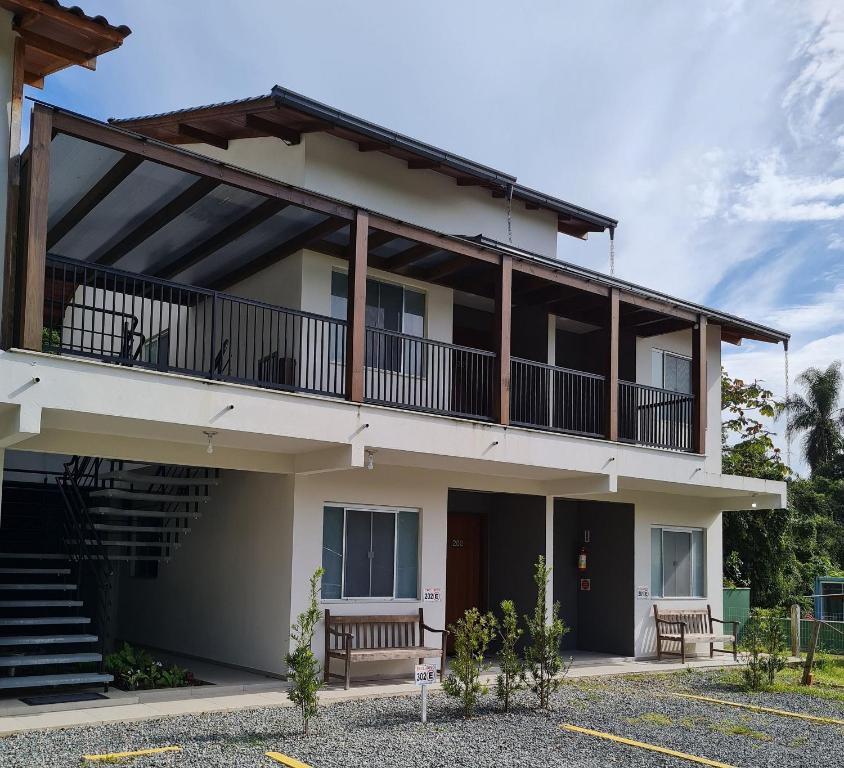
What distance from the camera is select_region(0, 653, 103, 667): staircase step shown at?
10.7 meters

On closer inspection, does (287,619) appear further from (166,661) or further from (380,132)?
(380,132)

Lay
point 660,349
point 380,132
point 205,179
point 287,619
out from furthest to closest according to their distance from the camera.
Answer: point 660,349 < point 380,132 < point 287,619 < point 205,179

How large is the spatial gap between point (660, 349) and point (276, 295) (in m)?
7.83

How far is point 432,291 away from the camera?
15.4m

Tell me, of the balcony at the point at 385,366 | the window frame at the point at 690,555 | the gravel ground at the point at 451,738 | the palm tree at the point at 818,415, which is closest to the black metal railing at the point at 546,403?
the balcony at the point at 385,366

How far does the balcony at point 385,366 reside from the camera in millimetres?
13742

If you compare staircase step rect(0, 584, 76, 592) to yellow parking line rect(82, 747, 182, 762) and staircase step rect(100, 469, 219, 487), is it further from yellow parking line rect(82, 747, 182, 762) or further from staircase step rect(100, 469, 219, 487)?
yellow parking line rect(82, 747, 182, 762)

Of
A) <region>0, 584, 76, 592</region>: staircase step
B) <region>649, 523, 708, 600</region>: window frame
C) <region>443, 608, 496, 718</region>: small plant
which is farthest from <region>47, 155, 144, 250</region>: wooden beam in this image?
<region>649, 523, 708, 600</region>: window frame

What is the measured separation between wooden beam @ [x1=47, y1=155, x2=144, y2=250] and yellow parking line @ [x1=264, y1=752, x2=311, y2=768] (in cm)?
606

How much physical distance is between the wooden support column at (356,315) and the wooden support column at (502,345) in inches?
88.7

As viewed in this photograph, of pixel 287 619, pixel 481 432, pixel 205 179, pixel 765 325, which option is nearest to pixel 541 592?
pixel 481 432

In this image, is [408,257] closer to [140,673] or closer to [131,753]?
[140,673]

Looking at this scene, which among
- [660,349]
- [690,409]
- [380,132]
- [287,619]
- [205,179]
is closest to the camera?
[205,179]

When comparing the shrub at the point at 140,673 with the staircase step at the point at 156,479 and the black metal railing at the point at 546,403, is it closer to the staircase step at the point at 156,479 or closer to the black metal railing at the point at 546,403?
the staircase step at the point at 156,479
